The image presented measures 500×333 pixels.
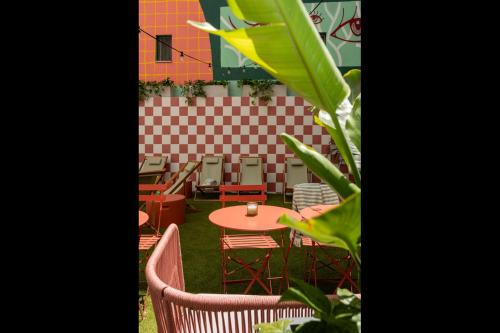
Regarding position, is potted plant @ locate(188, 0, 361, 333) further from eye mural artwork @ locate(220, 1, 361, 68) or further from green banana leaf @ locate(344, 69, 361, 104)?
eye mural artwork @ locate(220, 1, 361, 68)

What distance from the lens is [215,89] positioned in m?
7.76

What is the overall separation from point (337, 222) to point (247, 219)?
2.16 metres

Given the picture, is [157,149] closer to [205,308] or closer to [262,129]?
[262,129]

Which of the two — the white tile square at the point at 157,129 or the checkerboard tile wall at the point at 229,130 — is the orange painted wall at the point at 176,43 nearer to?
the checkerboard tile wall at the point at 229,130

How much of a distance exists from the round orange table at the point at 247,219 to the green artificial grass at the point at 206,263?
0.61m

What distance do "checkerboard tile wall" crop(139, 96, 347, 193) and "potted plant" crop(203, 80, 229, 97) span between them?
4.1 inches

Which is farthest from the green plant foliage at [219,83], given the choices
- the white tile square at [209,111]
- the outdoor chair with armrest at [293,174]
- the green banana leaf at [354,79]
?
the green banana leaf at [354,79]

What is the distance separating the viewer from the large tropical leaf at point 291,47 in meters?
0.65

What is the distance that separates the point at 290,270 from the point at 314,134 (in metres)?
4.49

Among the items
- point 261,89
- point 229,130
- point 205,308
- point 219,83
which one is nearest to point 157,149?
point 229,130
